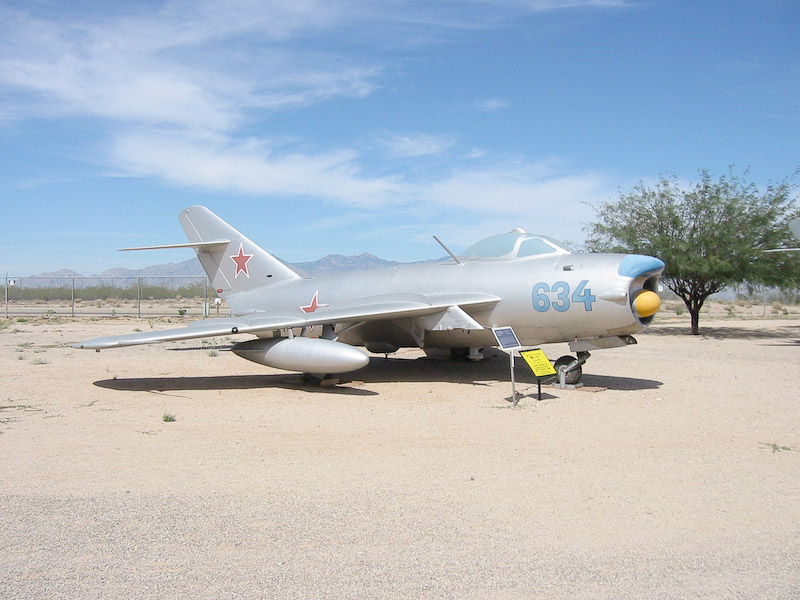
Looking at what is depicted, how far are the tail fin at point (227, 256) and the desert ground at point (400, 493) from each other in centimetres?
477

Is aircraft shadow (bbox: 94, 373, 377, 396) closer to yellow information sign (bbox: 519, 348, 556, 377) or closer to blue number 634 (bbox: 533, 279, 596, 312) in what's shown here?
yellow information sign (bbox: 519, 348, 556, 377)

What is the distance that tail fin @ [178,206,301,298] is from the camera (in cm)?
1625

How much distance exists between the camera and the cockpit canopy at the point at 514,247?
1255 centimetres

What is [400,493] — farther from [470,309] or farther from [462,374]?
[462,374]

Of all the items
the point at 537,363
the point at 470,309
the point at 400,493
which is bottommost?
the point at 400,493

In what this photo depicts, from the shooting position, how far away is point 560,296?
38.2 ft

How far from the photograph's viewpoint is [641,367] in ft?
51.2

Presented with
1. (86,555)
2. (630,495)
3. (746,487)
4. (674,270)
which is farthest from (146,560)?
(674,270)

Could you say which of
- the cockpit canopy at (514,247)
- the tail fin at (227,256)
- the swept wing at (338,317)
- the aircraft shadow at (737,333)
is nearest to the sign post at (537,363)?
the swept wing at (338,317)

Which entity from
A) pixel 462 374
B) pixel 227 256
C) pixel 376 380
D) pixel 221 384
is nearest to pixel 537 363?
pixel 462 374

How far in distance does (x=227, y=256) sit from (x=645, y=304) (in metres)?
10.1

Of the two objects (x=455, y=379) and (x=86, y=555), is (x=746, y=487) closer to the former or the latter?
(x=86, y=555)

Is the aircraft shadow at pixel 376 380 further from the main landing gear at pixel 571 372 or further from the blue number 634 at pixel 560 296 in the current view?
the blue number 634 at pixel 560 296

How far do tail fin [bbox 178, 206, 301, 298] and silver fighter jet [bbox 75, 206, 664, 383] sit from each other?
5.47 feet
